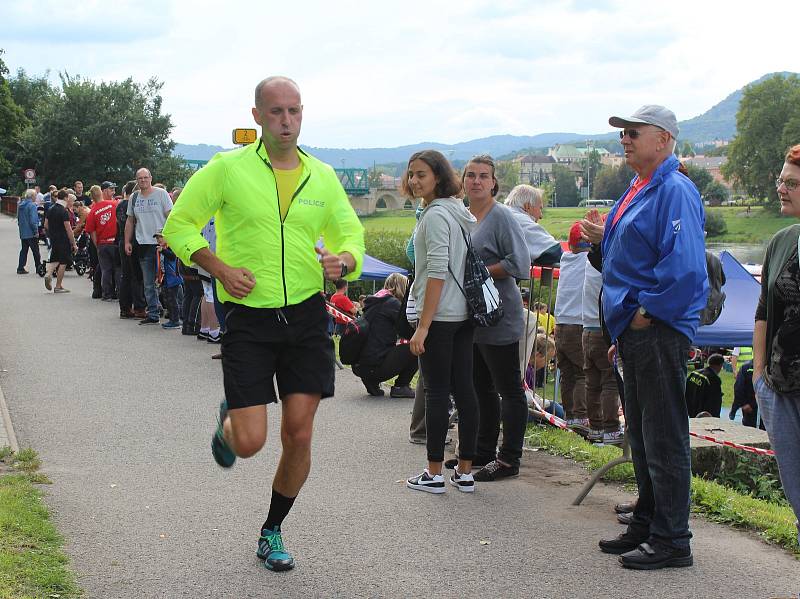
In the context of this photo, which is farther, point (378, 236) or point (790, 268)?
point (378, 236)

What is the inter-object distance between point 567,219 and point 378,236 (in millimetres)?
65127

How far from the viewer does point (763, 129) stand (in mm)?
118562

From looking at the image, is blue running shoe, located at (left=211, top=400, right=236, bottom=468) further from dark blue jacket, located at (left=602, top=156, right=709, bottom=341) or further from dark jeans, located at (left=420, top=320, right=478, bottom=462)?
dark blue jacket, located at (left=602, top=156, right=709, bottom=341)

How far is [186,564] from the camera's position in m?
5.09

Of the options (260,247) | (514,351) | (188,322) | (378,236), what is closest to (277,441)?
(514,351)

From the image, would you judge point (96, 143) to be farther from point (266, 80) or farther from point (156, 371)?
point (266, 80)

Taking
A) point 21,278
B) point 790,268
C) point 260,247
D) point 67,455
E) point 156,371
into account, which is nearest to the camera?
point 790,268

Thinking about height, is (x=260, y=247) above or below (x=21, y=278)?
Result: above

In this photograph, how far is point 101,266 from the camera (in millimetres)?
19344

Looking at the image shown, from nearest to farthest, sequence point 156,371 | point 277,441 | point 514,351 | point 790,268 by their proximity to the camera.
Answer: point 790,268 < point 514,351 < point 277,441 < point 156,371

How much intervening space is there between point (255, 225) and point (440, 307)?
180 cm

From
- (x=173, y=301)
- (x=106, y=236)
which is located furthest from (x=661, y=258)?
(x=106, y=236)

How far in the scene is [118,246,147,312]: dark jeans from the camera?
16.6 m

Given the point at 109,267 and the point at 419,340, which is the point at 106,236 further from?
the point at 419,340
